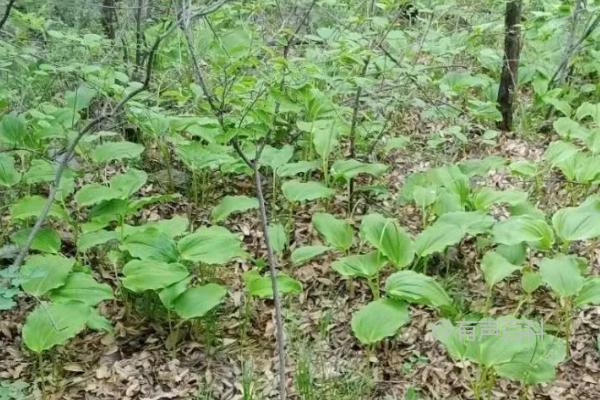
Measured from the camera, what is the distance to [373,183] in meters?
4.23

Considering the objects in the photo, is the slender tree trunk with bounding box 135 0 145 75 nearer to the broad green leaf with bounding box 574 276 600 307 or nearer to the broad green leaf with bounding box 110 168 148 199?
the broad green leaf with bounding box 110 168 148 199

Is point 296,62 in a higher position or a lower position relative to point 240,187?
higher

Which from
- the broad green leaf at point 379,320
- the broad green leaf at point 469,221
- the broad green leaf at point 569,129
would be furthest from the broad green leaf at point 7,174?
the broad green leaf at point 569,129

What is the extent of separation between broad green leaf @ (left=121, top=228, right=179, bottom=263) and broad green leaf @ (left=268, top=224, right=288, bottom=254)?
1.80ft

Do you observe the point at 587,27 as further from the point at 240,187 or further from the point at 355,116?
the point at 240,187

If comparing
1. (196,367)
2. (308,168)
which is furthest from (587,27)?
(196,367)

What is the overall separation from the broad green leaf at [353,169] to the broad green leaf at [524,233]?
0.91 meters

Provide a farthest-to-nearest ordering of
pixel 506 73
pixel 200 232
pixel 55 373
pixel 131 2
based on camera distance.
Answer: pixel 131 2
pixel 506 73
pixel 200 232
pixel 55 373

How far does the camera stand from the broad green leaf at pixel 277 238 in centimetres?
338

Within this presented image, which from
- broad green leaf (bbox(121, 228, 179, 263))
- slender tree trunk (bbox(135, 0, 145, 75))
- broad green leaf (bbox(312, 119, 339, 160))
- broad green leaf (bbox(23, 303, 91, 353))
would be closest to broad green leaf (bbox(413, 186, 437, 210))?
broad green leaf (bbox(312, 119, 339, 160))

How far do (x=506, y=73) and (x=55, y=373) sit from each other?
3.61m

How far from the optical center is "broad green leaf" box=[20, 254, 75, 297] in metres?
2.81

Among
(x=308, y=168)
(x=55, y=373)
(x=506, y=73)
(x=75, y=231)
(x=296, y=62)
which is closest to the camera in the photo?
(x=55, y=373)

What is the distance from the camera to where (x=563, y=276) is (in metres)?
2.84
